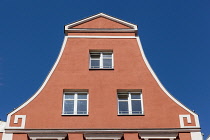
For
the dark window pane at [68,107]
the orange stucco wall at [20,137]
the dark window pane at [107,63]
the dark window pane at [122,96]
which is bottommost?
the orange stucco wall at [20,137]

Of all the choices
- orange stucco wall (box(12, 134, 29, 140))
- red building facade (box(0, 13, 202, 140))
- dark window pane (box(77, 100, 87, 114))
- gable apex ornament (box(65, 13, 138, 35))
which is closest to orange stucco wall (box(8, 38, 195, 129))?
red building facade (box(0, 13, 202, 140))

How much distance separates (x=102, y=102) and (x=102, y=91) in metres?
0.72

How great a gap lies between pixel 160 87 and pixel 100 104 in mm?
3585

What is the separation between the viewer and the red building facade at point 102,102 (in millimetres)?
18516

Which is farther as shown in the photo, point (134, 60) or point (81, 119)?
point (134, 60)

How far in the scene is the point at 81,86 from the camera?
20.2 meters

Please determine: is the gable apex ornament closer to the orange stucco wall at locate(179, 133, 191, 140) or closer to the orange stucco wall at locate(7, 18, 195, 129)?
the orange stucco wall at locate(7, 18, 195, 129)

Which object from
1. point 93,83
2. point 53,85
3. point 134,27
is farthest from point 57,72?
point 134,27

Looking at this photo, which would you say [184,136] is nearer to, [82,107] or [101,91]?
[101,91]

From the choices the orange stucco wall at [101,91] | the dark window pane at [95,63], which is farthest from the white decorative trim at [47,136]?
the dark window pane at [95,63]

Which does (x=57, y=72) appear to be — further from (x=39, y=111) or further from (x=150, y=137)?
(x=150, y=137)

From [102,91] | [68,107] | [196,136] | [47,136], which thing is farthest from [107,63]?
[196,136]

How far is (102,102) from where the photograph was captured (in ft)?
64.4

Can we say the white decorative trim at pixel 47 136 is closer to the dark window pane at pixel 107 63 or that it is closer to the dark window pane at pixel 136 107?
the dark window pane at pixel 136 107
